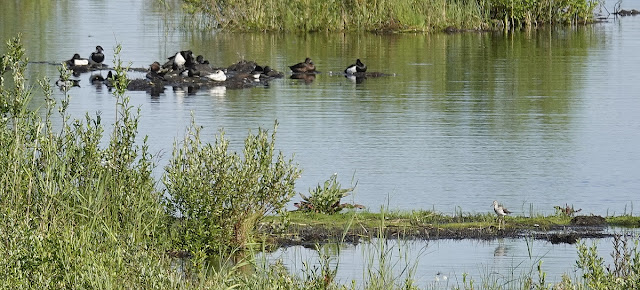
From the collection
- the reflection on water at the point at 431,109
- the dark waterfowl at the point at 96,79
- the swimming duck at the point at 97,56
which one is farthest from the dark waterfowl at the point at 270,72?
the swimming duck at the point at 97,56

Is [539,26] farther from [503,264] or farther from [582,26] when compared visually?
[503,264]

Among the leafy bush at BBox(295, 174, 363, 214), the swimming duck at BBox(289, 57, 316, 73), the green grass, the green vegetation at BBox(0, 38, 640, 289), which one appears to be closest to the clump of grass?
the green vegetation at BBox(0, 38, 640, 289)

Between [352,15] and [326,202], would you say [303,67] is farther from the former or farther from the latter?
[326,202]

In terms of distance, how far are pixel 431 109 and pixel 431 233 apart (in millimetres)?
12047

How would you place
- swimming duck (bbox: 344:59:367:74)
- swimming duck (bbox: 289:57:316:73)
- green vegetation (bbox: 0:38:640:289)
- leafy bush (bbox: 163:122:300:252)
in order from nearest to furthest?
green vegetation (bbox: 0:38:640:289)
leafy bush (bbox: 163:122:300:252)
swimming duck (bbox: 289:57:316:73)
swimming duck (bbox: 344:59:367:74)

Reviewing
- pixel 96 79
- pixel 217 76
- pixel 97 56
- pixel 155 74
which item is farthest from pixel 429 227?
pixel 97 56

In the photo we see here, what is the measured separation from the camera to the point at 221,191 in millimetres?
11430

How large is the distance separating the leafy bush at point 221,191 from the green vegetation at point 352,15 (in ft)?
107

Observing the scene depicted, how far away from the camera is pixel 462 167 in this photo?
1802 centimetres

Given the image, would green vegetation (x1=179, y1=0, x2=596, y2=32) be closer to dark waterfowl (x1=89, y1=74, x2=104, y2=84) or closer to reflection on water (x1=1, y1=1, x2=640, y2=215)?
reflection on water (x1=1, y1=1, x2=640, y2=215)

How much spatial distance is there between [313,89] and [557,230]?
15289mm

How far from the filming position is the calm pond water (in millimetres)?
16781

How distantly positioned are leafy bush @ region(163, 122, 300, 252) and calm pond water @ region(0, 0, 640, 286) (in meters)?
1.72

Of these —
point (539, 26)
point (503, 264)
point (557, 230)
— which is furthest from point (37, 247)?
point (539, 26)
